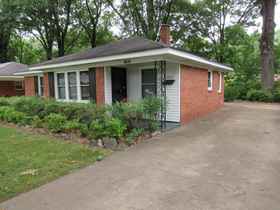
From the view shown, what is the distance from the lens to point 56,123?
23.3ft

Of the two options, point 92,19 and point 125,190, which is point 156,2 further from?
point 125,190

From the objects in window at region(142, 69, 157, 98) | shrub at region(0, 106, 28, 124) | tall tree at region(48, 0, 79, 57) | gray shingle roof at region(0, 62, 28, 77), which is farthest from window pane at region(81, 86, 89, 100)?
tall tree at region(48, 0, 79, 57)

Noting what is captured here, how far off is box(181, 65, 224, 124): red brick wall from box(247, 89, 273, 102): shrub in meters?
7.01

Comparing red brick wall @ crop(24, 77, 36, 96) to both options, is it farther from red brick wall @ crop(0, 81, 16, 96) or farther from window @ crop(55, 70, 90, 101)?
red brick wall @ crop(0, 81, 16, 96)

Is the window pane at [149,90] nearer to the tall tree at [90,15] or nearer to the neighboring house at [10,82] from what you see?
the neighboring house at [10,82]

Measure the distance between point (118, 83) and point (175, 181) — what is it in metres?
7.09

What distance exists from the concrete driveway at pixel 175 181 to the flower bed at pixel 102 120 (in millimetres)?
828

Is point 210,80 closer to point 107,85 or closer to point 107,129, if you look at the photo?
point 107,85

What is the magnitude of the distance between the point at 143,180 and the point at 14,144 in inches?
161

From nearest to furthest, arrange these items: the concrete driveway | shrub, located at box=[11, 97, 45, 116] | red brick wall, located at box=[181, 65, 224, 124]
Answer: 1. the concrete driveway
2. shrub, located at box=[11, 97, 45, 116]
3. red brick wall, located at box=[181, 65, 224, 124]

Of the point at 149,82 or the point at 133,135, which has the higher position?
the point at 149,82

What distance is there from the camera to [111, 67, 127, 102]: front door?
33.1 ft

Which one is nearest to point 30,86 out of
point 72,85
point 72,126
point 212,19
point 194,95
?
point 72,85

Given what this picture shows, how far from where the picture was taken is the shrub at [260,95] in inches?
651
